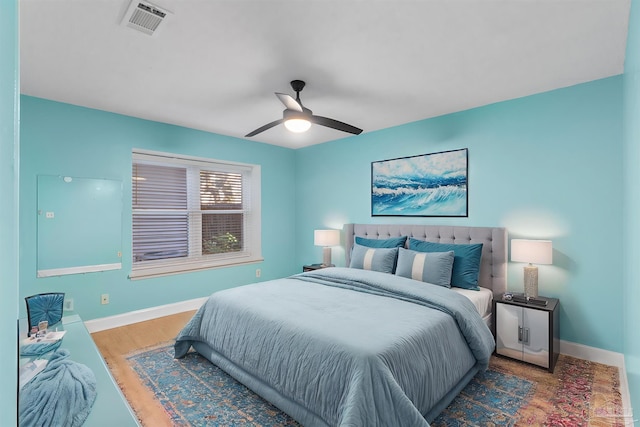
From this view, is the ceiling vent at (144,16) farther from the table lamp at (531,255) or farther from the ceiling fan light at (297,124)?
the table lamp at (531,255)

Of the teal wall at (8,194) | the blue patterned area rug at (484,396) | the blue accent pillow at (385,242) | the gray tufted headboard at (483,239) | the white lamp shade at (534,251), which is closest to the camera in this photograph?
the teal wall at (8,194)

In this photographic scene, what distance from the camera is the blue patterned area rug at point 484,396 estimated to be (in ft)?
6.66

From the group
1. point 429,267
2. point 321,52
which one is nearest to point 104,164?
point 321,52

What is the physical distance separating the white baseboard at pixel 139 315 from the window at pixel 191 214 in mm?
428

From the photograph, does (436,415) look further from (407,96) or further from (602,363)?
(407,96)

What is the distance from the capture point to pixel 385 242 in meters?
3.87

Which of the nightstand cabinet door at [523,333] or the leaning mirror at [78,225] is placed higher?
the leaning mirror at [78,225]

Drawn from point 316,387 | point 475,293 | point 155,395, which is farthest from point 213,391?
point 475,293

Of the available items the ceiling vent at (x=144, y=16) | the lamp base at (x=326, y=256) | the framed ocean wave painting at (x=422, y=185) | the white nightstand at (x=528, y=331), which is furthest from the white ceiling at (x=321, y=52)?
the lamp base at (x=326, y=256)

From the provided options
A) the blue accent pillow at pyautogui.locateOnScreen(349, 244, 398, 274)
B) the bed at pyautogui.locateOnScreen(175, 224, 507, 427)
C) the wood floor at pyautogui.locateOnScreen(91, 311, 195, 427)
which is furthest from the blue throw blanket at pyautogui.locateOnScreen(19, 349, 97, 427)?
the blue accent pillow at pyautogui.locateOnScreen(349, 244, 398, 274)

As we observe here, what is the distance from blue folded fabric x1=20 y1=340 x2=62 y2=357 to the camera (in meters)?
2.09

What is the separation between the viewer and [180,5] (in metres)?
1.80

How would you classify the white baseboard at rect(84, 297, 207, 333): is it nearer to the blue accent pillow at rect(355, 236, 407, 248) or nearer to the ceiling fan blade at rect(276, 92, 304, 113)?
the blue accent pillow at rect(355, 236, 407, 248)

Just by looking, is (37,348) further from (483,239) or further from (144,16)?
(483,239)
